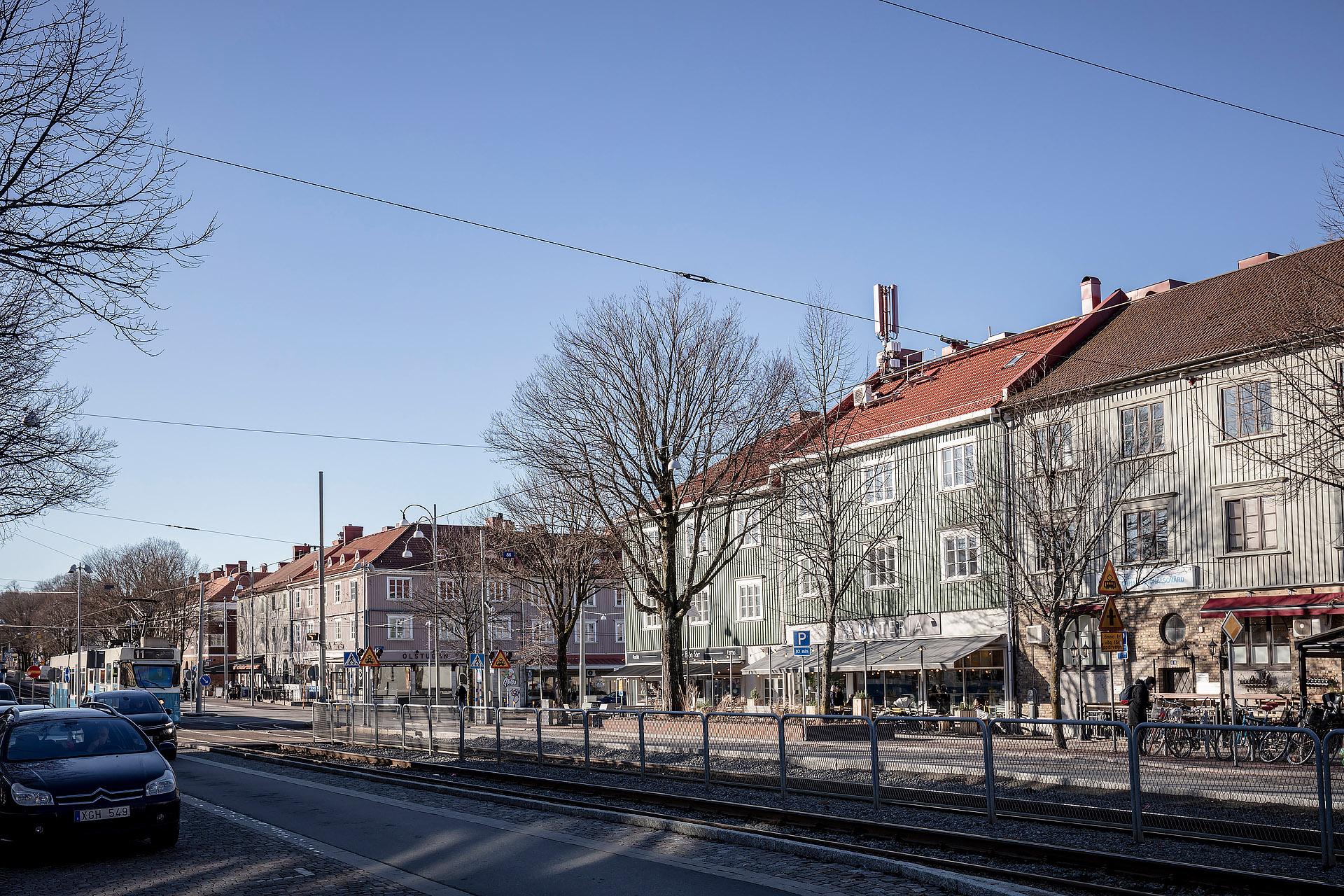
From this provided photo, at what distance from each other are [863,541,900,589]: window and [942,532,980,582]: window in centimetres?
263

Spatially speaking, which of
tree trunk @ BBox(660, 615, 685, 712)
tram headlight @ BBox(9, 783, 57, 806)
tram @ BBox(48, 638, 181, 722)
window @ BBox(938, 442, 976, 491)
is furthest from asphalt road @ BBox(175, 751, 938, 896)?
tram @ BBox(48, 638, 181, 722)

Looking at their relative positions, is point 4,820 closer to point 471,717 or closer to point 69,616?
point 471,717

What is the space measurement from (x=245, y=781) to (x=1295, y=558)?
25.3 m

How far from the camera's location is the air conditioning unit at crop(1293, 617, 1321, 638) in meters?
30.4

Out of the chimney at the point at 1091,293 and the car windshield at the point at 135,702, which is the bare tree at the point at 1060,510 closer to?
the chimney at the point at 1091,293

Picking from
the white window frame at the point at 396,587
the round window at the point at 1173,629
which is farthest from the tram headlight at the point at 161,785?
the white window frame at the point at 396,587

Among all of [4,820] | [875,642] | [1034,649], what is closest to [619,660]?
Result: [875,642]

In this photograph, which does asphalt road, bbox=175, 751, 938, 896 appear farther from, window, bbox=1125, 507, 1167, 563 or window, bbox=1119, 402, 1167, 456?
window, bbox=1119, 402, 1167, 456

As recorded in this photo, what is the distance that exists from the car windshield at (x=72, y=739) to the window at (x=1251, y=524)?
27.9 metres

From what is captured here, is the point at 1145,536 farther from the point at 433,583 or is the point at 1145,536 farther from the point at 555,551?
the point at 433,583

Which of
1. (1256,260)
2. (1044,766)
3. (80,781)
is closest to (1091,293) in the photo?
(1256,260)

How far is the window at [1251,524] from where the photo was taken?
32.3 metres

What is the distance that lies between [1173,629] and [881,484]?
1291 centimetres

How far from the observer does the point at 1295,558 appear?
104 ft
